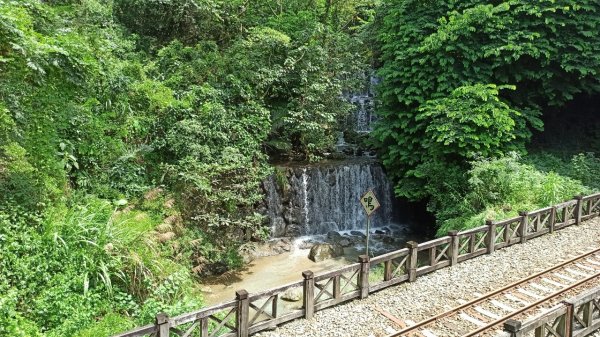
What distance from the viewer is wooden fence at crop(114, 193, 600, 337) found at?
7938 millimetres

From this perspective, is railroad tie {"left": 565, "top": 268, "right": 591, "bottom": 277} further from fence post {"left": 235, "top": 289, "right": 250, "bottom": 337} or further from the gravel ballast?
fence post {"left": 235, "top": 289, "right": 250, "bottom": 337}

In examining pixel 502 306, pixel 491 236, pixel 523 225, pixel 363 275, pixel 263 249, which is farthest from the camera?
pixel 263 249

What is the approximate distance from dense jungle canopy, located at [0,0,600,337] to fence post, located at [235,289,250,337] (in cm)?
127

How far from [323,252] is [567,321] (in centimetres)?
989

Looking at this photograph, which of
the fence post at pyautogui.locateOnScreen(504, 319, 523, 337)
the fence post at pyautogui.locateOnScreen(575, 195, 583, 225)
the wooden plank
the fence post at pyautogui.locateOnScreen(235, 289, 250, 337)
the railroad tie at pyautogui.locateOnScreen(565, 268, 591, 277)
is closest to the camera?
the fence post at pyautogui.locateOnScreen(504, 319, 523, 337)

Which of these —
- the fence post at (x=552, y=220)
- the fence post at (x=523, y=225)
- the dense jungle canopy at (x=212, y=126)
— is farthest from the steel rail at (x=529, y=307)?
the dense jungle canopy at (x=212, y=126)

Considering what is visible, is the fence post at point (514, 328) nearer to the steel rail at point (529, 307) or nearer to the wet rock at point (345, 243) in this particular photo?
the steel rail at point (529, 307)

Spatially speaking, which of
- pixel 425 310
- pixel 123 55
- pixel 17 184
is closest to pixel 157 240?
pixel 17 184

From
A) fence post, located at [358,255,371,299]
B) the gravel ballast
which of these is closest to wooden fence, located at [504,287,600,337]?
the gravel ballast

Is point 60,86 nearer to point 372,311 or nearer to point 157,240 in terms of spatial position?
point 157,240

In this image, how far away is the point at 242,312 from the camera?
8.27m

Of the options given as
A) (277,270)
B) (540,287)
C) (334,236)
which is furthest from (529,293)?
(334,236)

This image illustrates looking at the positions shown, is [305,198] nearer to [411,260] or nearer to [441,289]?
[411,260]

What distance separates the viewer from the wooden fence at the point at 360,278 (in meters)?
7.94
